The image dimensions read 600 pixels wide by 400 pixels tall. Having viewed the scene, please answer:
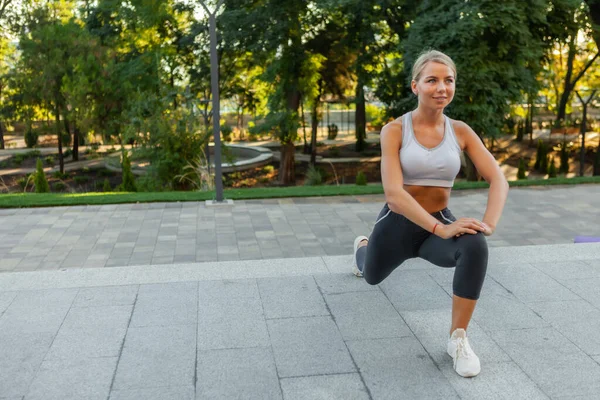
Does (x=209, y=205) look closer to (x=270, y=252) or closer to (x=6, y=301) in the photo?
(x=270, y=252)

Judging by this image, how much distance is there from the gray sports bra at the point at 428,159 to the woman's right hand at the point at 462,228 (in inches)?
14.7

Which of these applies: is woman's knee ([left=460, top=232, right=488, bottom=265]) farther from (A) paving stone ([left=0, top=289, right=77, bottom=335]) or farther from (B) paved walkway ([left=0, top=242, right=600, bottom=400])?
(A) paving stone ([left=0, top=289, right=77, bottom=335])

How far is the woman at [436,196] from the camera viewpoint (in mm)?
3621

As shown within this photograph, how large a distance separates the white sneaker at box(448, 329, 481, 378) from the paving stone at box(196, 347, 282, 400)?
3.33ft

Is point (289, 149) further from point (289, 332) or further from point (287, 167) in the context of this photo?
point (289, 332)

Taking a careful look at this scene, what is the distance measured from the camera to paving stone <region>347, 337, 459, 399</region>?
3473mm

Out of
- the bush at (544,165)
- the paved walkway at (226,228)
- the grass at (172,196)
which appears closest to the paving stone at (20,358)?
the paved walkway at (226,228)

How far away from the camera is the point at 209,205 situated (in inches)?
368

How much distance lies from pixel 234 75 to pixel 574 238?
18712 mm

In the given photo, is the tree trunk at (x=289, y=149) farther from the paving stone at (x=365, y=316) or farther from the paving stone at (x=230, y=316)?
the paving stone at (x=365, y=316)

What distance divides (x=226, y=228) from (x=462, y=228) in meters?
4.67

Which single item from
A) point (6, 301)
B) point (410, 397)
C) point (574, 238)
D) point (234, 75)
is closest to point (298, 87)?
point (234, 75)

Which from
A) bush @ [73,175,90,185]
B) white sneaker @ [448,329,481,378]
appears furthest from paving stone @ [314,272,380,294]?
bush @ [73,175,90,185]

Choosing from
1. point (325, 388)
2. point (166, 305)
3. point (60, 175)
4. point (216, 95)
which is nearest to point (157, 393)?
point (325, 388)
